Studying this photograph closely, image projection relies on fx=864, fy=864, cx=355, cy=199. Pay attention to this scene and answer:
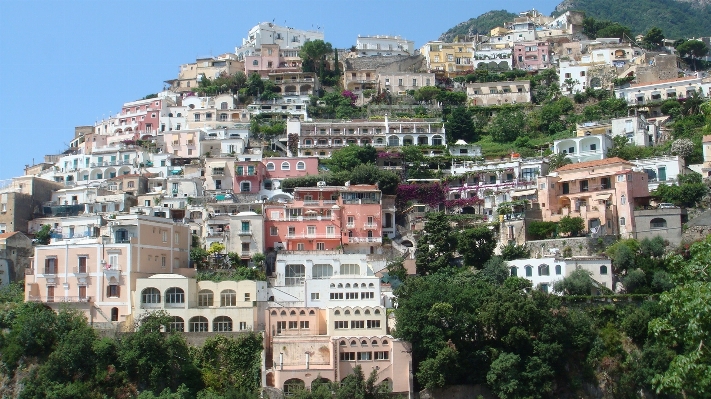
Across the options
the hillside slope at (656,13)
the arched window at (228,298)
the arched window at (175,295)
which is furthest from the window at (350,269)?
the hillside slope at (656,13)

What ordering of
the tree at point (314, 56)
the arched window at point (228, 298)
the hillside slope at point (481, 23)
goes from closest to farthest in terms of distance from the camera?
the arched window at point (228, 298) → the tree at point (314, 56) → the hillside slope at point (481, 23)

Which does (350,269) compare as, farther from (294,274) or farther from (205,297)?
(205,297)

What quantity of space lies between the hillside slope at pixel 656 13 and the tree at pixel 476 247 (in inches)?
3430

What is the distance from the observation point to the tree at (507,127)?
71.5m

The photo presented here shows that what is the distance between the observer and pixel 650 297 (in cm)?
4447

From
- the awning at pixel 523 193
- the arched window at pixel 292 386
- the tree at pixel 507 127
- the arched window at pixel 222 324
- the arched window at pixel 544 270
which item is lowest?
the arched window at pixel 292 386

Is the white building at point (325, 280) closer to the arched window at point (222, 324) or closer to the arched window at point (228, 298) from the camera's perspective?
the arched window at point (228, 298)

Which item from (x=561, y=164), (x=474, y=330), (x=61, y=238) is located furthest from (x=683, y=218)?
(x=61, y=238)

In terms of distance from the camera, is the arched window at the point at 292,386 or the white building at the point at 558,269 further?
the white building at the point at 558,269

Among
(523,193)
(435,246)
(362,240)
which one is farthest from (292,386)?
(523,193)

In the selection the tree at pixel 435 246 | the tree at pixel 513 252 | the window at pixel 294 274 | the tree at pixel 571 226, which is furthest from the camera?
the tree at pixel 571 226

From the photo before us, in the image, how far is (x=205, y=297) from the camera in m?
44.6

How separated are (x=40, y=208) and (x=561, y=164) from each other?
35.9 m

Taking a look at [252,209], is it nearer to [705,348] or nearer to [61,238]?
[61,238]
